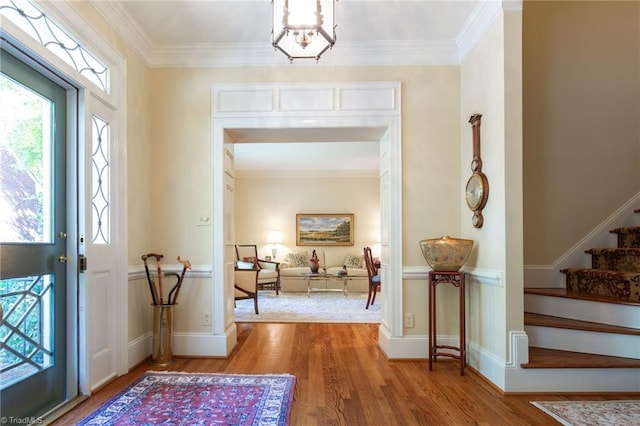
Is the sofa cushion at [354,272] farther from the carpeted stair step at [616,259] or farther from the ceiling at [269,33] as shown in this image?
the carpeted stair step at [616,259]

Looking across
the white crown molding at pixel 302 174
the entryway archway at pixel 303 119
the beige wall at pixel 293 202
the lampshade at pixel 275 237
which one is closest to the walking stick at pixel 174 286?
the entryway archway at pixel 303 119

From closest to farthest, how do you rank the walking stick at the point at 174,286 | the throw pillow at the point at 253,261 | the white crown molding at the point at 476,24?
the white crown molding at the point at 476,24
the walking stick at the point at 174,286
the throw pillow at the point at 253,261

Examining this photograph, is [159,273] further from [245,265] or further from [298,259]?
[298,259]

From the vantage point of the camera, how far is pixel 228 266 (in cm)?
373

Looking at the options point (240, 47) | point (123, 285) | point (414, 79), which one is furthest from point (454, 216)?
point (123, 285)

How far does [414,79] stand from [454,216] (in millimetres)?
1304

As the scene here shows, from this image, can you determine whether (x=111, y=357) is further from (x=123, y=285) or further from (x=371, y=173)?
(x=371, y=173)

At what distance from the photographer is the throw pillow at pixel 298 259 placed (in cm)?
872

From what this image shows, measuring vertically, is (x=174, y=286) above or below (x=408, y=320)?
above

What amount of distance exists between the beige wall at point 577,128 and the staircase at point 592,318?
0.37 metres

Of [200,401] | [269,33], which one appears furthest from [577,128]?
[200,401]

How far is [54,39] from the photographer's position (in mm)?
2344

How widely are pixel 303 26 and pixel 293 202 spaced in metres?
7.30

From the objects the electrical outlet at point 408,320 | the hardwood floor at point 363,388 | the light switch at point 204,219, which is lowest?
the hardwood floor at point 363,388
